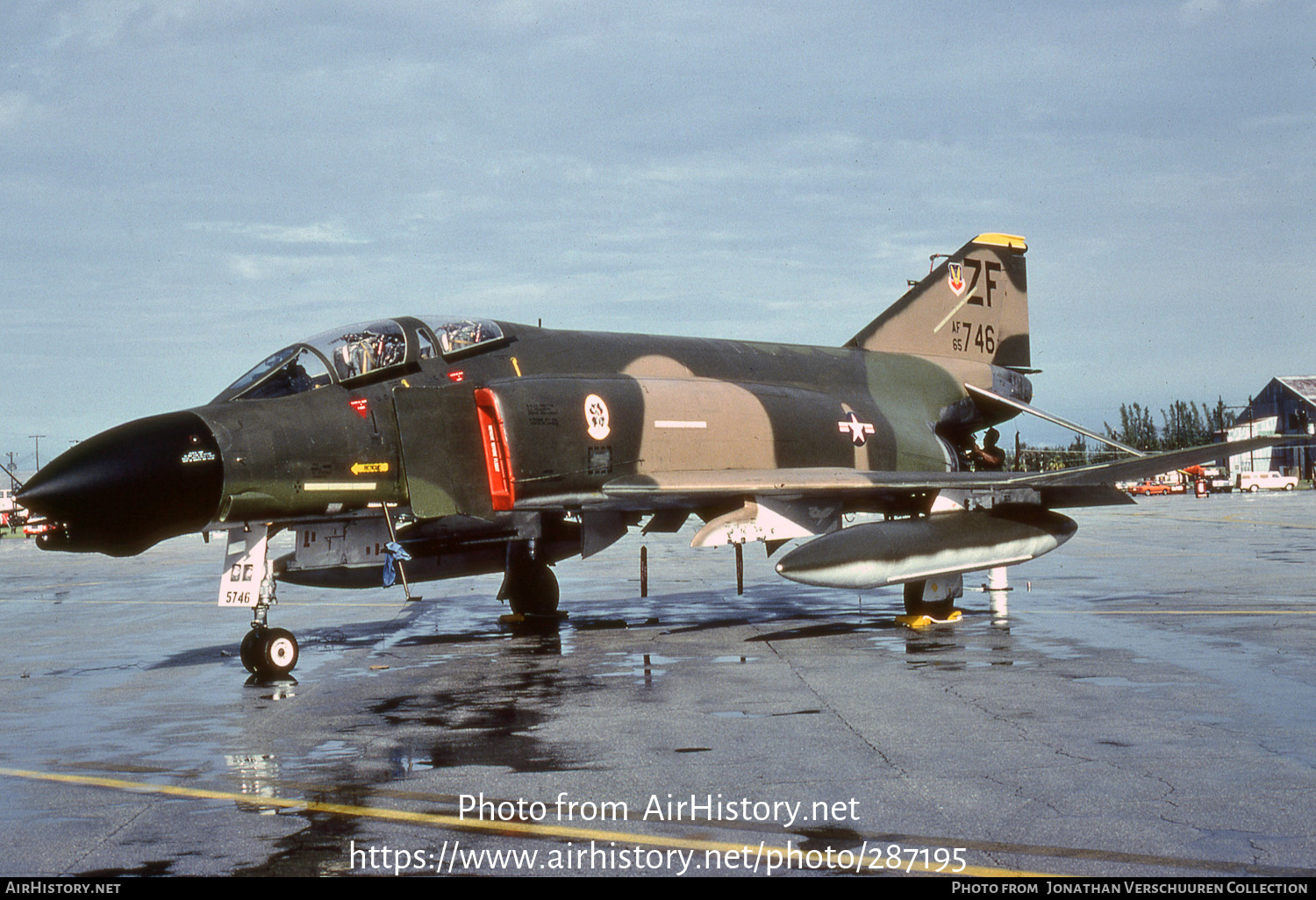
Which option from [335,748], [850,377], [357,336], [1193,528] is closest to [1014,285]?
[850,377]

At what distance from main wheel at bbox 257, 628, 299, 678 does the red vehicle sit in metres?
83.3

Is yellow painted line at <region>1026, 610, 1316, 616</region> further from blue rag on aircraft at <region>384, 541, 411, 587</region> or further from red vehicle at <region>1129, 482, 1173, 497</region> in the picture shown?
red vehicle at <region>1129, 482, 1173, 497</region>

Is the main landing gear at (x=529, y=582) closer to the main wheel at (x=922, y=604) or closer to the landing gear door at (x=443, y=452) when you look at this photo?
the landing gear door at (x=443, y=452)

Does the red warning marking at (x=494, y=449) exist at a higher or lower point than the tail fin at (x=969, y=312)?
lower

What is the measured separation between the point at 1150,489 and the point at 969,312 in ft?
257

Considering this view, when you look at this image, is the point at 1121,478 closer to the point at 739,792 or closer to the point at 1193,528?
the point at 739,792

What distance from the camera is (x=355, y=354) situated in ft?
39.5

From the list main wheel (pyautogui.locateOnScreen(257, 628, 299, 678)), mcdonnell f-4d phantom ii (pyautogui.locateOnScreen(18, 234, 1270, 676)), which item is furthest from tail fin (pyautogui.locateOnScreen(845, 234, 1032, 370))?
main wheel (pyautogui.locateOnScreen(257, 628, 299, 678))

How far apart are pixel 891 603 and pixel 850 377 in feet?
10.6

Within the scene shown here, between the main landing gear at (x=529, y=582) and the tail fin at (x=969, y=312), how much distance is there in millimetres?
6570

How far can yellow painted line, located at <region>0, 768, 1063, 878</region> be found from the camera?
188 inches

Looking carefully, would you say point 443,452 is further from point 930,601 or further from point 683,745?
point 930,601

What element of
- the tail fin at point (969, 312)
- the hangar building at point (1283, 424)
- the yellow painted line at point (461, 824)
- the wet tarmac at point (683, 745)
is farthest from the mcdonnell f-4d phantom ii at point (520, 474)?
the hangar building at point (1283, 424)

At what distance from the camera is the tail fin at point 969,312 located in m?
18.6
